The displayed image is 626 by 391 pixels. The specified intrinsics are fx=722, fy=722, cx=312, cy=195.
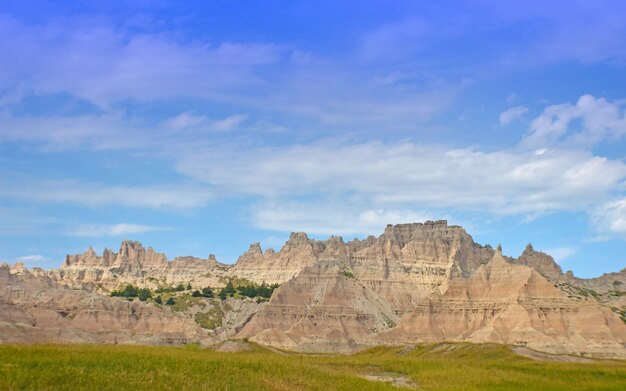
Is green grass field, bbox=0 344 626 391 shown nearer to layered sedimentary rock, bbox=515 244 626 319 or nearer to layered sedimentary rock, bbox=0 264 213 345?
layered sedimentary rock, bbox=0 264 213 345

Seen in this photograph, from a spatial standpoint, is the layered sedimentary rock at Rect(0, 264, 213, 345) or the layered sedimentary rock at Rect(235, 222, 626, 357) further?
the layered sedimentary rock at Rect(235, 222, 626, 357)

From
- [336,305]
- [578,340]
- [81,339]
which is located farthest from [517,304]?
[81,339]

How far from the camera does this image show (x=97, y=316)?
502 ft

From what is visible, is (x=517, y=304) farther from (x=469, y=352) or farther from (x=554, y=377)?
(x=554, y=377)

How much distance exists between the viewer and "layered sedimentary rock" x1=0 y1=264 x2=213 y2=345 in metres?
134

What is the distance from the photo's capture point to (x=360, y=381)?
1818 inches

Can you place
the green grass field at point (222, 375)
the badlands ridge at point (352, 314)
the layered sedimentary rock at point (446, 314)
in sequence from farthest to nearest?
the layered sedimentary rock at point (446, 314), the badlands ridge at point (352, 314), the green grass field at point (222, 375)

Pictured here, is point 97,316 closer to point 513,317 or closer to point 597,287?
point 513,317

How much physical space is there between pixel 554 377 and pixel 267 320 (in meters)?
114

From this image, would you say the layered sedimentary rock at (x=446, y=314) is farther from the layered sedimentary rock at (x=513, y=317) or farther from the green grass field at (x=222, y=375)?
the green grass field at (x=222, y=375)

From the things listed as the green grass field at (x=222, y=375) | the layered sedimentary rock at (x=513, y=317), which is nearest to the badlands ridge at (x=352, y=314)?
the layered sedimentary rock at (x=513, y=317)

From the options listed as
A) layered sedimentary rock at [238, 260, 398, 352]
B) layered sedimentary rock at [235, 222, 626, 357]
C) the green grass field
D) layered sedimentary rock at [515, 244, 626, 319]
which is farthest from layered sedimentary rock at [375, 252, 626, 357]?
the green grass field

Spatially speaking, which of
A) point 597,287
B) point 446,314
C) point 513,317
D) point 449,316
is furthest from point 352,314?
point 597,287

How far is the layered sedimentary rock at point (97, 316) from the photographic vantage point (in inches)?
5271
